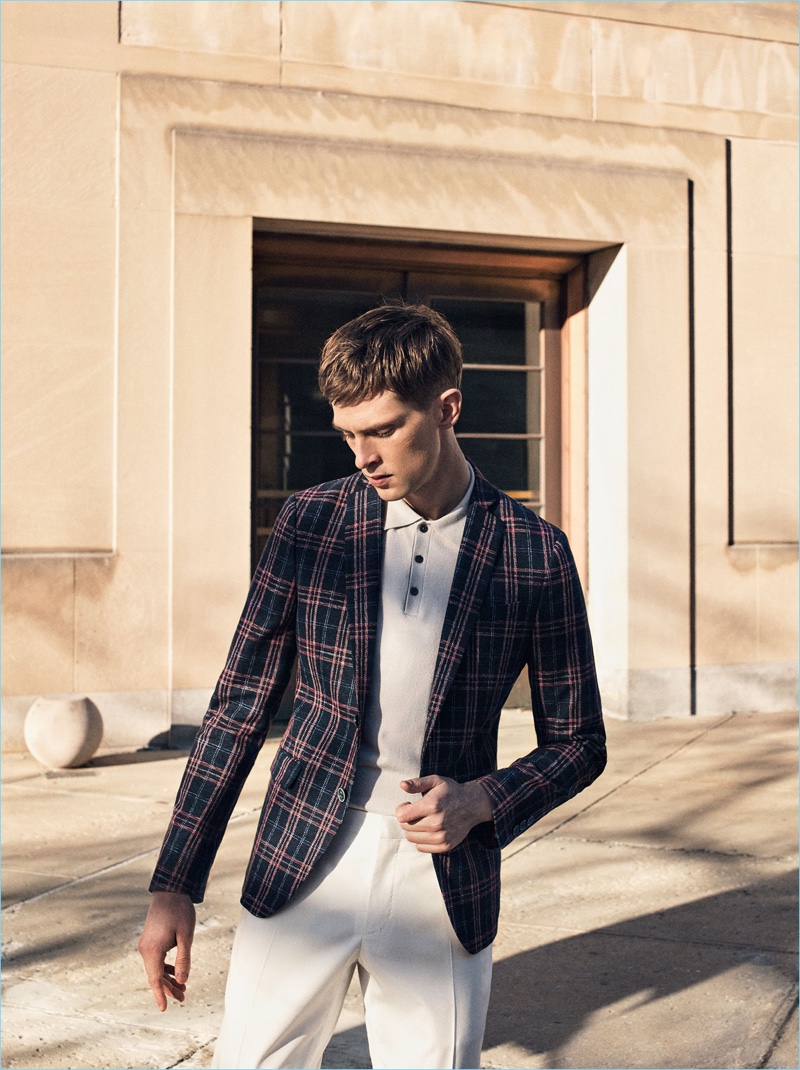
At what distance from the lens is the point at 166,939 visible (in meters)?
2.22

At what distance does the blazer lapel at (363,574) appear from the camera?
2.21 m

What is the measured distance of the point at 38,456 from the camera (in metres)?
8.18

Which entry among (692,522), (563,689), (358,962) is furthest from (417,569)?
(692,522)

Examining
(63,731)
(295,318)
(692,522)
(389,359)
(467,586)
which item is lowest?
(63,731)

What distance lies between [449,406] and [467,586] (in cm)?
33

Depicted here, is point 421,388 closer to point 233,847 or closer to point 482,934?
point 482,934

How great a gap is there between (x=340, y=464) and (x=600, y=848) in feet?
14.0

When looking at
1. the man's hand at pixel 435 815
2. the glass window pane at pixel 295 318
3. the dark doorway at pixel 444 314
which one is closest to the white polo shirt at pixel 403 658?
the man's hand at pixel 435 815

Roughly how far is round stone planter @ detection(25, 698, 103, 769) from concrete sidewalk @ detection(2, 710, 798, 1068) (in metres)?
0.12

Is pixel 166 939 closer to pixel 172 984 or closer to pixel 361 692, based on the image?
pixel 172 984

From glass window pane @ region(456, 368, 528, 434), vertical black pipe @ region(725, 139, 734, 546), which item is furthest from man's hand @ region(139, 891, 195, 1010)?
vertical black pipe @ region(725, 139, 734, 546)

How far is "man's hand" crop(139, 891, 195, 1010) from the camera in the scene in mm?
2209

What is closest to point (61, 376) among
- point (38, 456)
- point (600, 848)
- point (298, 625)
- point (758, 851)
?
point (38, 456)

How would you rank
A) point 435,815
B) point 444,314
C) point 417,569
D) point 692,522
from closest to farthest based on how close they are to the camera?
point 435,815 < point 417,569 < point 692,522 < point 444,314
